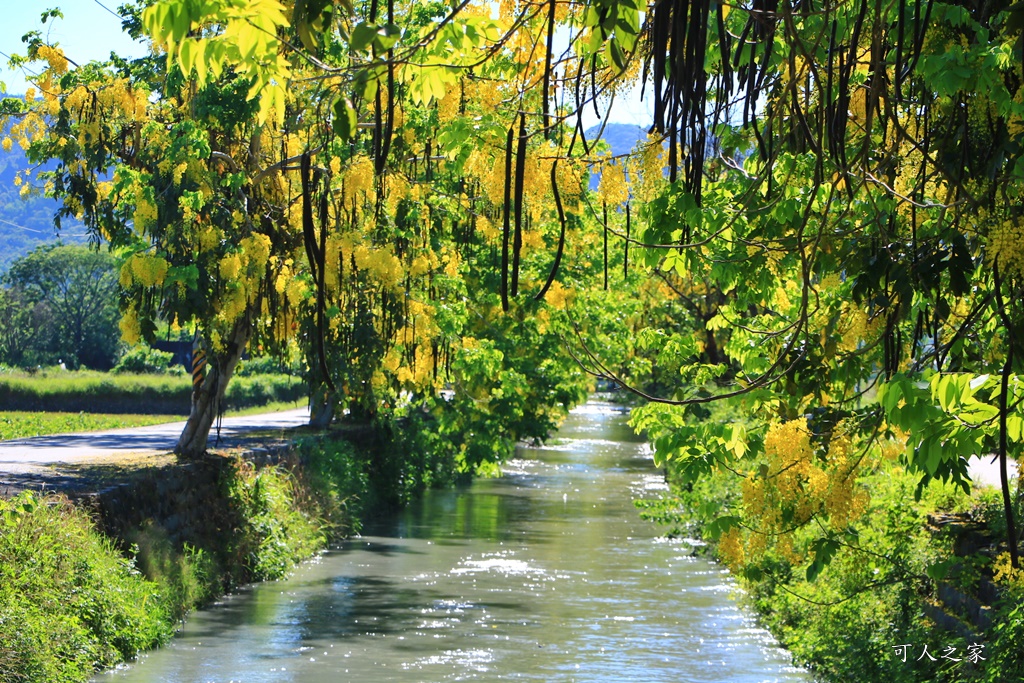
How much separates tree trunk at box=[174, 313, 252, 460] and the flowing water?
2.31 meters

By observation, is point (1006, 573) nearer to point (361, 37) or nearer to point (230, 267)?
point (361, 37)

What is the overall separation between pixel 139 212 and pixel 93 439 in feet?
31.1

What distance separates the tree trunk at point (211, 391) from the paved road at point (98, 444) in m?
1.41

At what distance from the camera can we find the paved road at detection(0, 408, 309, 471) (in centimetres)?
1756

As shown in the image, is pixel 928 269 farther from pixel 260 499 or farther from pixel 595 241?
pixel 595 241

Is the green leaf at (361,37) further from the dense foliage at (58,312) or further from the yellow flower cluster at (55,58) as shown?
the dense foliage at (58,312)

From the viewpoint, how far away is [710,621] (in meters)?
15.9

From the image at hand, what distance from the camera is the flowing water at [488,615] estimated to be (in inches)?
507

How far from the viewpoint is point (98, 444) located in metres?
21.3

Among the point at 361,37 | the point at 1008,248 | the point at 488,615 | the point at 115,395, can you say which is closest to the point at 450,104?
the point at 1008,248

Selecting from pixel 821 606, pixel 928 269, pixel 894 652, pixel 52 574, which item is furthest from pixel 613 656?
pixel 928 269

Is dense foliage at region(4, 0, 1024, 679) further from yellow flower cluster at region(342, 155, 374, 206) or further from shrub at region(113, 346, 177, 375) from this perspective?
shrub at region(113, 346, 177, 375)

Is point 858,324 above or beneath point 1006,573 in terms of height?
above

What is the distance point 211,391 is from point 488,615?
509cm
